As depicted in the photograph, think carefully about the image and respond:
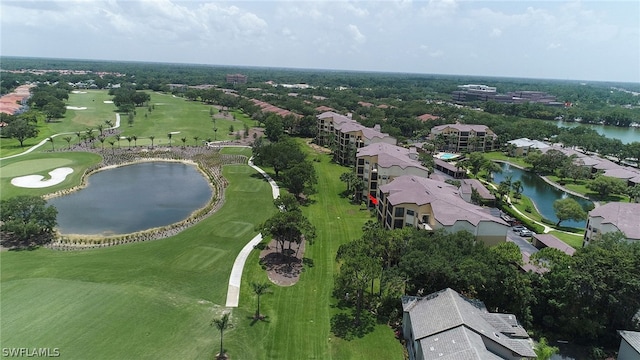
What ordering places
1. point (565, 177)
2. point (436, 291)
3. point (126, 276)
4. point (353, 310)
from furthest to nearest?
1. point (565, 177)
2. point (126, 276)
3. point (353, 310)
4. point (436, 291)

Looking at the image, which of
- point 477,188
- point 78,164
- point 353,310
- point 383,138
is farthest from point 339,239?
point 78,164

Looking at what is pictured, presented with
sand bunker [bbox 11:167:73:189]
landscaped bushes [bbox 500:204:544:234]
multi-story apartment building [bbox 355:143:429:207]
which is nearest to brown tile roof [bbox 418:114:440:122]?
multi-story apartment building [bbox 355:143:429:207]

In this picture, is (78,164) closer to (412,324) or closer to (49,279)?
(49,279)

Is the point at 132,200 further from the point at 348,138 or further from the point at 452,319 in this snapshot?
the point at 452,319

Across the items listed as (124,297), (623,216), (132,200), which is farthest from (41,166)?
(623,216)

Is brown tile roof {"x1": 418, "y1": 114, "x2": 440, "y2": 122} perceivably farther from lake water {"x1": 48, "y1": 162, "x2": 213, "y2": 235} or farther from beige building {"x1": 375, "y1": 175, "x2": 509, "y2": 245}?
beige building {"x1": 375, "y1": 175, "x2": 509, "y2": 245}

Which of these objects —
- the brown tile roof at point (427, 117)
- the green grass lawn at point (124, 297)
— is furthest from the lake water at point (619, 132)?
the green grass lawn at point (124, 297)
